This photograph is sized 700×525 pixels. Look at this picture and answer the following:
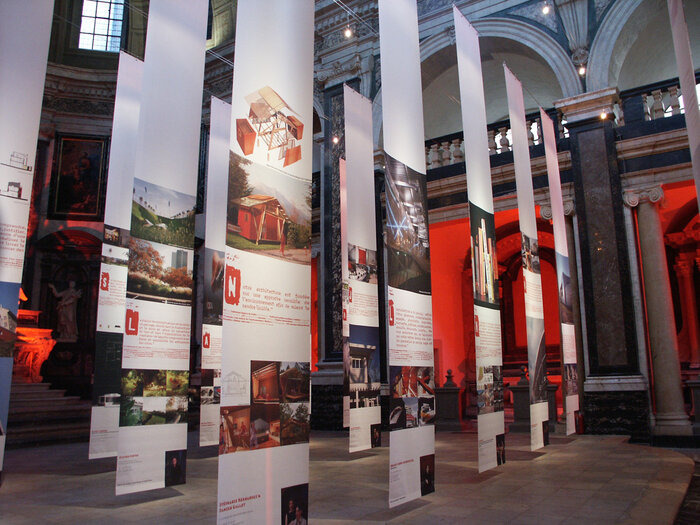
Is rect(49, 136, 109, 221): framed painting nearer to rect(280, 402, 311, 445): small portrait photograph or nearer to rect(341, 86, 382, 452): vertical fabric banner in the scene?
rect(341, 86, 382, 452): vertical fabric banner

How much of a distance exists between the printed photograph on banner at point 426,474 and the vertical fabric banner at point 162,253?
222 cm

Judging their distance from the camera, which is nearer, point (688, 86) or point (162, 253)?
point (688, 86)

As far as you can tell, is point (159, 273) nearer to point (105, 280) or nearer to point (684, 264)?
point (105, 280)

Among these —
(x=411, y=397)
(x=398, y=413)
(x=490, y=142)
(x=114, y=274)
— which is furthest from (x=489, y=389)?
(x=490, y=142)

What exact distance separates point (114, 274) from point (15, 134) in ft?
7.30

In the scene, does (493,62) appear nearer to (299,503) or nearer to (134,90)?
(134,90)

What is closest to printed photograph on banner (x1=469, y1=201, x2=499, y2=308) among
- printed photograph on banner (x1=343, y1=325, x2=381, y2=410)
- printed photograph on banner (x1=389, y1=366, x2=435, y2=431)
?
printed photograph on banner (x1=389, y1=366, x2=435, y2=431)

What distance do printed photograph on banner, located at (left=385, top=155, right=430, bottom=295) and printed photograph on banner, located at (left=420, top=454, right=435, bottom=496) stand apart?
1.42m

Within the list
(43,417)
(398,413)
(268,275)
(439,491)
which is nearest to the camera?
(268,275)

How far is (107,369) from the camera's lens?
21.4ft

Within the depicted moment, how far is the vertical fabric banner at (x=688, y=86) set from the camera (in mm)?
3680

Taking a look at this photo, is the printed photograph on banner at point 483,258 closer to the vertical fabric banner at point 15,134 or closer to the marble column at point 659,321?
the vertical fabric banner at point 15,134

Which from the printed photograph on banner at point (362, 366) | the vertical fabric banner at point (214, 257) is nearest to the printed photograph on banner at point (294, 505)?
the vertical fabric banner at point (214, 257)

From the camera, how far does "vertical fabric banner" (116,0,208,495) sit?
5.05m
